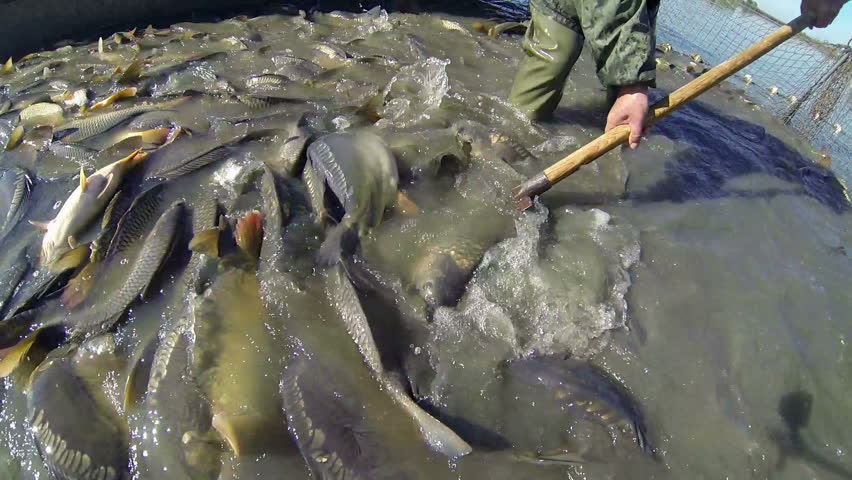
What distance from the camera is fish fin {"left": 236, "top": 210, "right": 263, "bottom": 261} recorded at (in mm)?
3215

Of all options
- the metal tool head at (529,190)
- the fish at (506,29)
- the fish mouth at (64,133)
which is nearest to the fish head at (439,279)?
the metal tool head at (529,190)

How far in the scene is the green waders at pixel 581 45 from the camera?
3.64m

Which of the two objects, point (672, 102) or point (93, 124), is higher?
point (672, 102)

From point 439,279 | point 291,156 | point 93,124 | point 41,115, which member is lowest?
point 41,115

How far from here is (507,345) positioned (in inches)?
118

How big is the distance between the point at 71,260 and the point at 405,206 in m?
2.10

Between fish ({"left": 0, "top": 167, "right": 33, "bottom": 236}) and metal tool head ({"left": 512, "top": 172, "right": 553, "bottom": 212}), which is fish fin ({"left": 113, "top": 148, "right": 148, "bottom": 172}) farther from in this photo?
metal tool head ({"left": 512, "top": 172, "right": 553, "bottom": 212})

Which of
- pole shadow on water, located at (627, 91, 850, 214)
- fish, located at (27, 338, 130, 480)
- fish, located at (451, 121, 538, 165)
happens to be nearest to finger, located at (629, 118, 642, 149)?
pole shadow on water, located at (627, 91, 850, 214)

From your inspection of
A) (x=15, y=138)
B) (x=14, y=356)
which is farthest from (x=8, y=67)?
(x=14, y=356)

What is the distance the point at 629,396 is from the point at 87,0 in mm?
7728

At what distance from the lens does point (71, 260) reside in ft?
10.6

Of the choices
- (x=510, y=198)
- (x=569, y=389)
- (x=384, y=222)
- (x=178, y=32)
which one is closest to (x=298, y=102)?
(x=384, y=222)

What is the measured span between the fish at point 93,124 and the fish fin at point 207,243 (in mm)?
2134

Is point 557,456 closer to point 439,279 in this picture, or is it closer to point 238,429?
point 439,279
